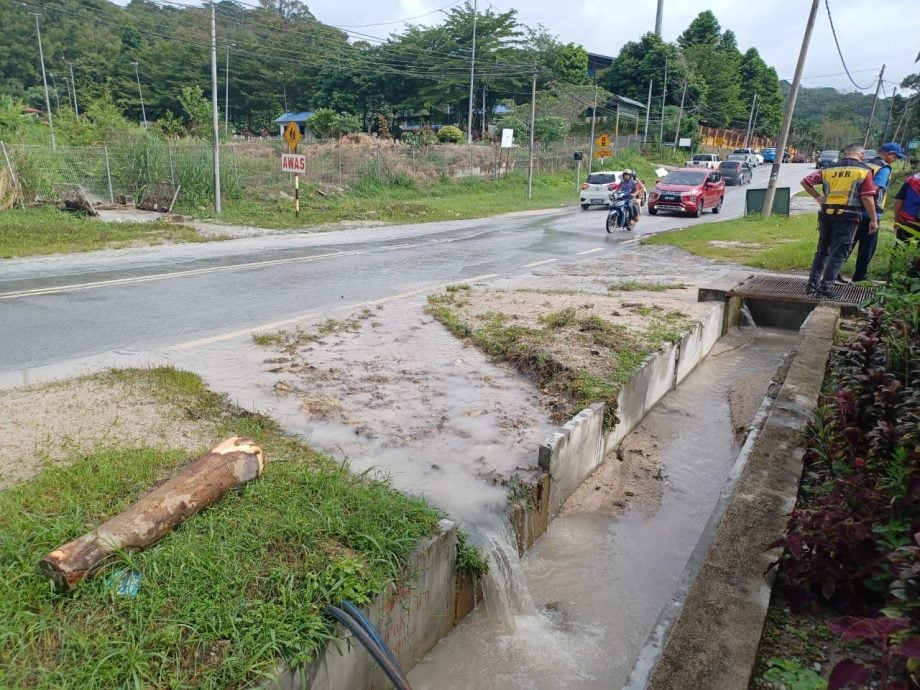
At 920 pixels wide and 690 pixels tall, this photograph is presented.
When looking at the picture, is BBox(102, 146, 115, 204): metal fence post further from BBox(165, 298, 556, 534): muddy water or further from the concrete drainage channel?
the concrete drainage channel

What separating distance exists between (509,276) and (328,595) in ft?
30.5

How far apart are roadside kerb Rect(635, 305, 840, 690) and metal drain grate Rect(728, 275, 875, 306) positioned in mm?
4776

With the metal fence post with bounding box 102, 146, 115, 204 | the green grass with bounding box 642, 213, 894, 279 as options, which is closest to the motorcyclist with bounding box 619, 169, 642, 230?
the green grass with bounding box 642, 213, 894, 279

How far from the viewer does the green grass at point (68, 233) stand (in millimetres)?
13352

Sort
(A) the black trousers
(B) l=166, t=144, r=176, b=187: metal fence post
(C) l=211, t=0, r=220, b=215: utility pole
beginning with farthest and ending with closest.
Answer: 1. (B) l=166, t=144, r=176, b=187: metal fence post
2. (C) l=211, t=0, r=220, b=215: utility pole
3. (A) the black trousers

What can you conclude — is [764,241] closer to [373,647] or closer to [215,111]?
[215,111]

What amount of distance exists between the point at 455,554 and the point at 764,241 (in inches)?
581

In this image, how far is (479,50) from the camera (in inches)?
1917

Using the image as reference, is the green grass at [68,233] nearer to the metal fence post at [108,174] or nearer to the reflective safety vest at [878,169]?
the metal fence post at [108,174]

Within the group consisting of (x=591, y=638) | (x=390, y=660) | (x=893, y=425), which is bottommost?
(x=591, y=638)

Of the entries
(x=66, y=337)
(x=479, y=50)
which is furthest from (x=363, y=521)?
(x=479, y=50)

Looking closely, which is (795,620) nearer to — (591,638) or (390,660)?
(591,638)

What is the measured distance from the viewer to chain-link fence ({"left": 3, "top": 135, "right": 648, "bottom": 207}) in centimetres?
1836

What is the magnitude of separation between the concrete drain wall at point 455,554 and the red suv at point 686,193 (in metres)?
17.4
